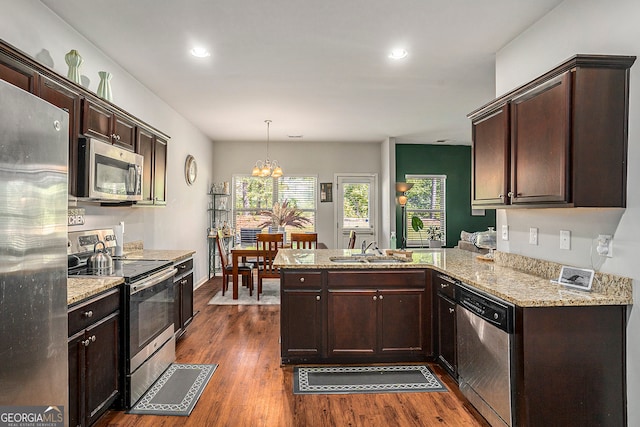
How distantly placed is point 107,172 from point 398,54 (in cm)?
260

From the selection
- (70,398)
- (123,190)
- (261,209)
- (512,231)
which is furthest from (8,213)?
(261,209)

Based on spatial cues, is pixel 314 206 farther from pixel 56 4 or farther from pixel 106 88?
pixel 56 4

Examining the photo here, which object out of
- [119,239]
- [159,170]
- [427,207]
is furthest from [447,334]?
[427,207]

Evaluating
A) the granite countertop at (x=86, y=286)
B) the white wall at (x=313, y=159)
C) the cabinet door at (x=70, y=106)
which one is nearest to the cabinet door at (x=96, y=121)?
the cabinet door at (x=70, y=106)

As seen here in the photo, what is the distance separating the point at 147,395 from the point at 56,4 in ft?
9.07

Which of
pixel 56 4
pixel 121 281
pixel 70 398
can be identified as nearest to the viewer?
pixel 70 398

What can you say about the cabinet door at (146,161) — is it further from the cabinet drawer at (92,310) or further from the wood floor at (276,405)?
the wood floor at (276,405)

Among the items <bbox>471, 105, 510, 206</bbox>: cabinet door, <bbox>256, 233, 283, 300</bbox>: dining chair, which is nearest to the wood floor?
<bbox>471, 105, 510, 206</bbox>: cabinet door

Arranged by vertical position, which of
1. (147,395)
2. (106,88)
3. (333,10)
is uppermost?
(333,10)

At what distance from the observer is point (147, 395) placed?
259cm

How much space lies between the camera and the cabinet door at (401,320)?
9.99 ft

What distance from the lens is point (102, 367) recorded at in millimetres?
2172

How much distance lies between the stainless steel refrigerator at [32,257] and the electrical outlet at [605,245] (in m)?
2.68

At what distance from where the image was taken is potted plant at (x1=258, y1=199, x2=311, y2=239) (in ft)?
23.0
